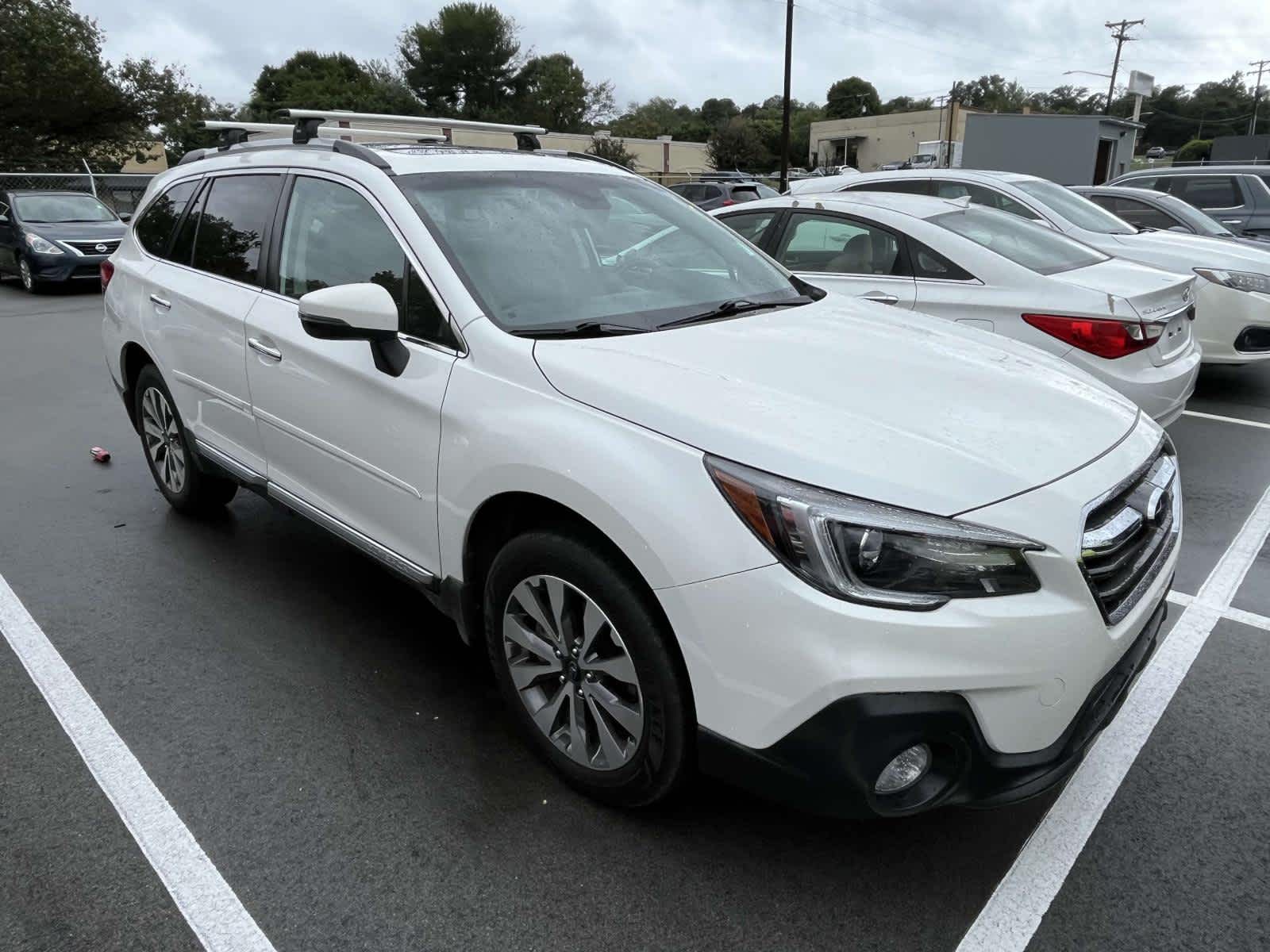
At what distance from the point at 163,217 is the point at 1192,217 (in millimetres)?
9462

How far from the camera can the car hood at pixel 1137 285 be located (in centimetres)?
465

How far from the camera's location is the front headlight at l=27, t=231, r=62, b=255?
44.4 feet

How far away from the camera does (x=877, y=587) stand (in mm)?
1930

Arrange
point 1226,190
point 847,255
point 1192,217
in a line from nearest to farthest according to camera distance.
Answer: point 847,255
point 1192,217
point 1226,190

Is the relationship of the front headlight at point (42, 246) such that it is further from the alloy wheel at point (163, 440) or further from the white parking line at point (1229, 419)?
the white parking line at point (1229, 419)

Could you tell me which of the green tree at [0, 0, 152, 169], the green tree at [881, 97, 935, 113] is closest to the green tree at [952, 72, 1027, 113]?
the green tree at [881, 97, 935, 113]

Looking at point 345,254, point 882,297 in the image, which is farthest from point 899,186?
point 345,254

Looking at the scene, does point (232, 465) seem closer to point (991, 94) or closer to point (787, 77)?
point (787, 77)

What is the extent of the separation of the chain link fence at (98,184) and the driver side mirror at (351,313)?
21159 mm

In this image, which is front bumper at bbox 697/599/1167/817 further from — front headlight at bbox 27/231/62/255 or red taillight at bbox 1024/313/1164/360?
front headlight at bbox 27/231/62/255

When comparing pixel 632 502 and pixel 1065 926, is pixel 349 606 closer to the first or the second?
pixel 632 502

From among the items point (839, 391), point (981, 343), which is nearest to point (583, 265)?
point (839, 391)

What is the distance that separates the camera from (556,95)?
254 feet

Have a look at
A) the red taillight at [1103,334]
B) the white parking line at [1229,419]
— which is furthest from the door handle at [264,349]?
the white parking line at [1229,419]
